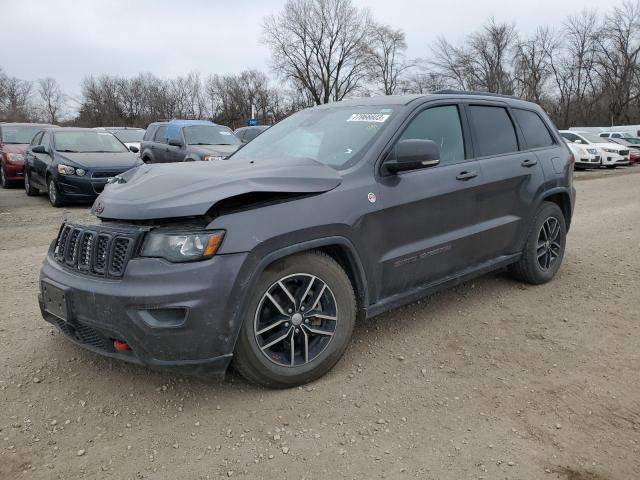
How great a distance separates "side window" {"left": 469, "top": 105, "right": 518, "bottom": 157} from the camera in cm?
426

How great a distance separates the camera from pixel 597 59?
57031 mm

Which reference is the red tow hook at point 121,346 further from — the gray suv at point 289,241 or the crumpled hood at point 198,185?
the crumpled hood at point 198,185

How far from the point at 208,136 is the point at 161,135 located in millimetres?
1756

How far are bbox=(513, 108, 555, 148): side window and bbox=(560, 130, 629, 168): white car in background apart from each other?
717 inches

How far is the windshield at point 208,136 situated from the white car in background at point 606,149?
15600 millimetres

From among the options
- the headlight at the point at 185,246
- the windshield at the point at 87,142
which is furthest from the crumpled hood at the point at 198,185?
A: the windshield at the point at 87,142

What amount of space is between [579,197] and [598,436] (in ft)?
32.6

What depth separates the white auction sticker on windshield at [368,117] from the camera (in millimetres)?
3701

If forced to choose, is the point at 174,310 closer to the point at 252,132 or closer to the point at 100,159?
the point at 252,132

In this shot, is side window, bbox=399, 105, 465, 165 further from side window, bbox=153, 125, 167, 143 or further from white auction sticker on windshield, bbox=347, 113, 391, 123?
side window, bbox=153, 125, 167, 143

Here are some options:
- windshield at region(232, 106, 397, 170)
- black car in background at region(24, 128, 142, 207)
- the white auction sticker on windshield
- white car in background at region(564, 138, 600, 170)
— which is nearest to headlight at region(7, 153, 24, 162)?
black car in background at region(24, 128, 142, 207)

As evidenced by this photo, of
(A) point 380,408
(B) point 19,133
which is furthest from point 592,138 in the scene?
(A) point 380,408

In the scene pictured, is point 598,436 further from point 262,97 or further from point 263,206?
point 262,97

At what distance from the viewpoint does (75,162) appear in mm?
9812
